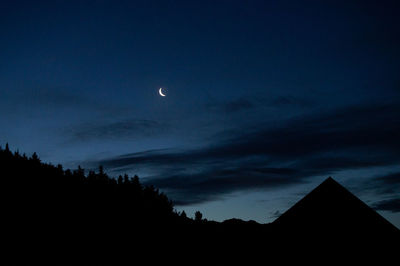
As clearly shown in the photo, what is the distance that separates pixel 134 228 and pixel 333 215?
299 feet

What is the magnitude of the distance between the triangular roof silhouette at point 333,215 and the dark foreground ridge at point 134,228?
0.11 ft

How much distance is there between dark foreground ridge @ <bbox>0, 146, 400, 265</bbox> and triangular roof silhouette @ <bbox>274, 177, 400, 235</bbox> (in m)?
0.03

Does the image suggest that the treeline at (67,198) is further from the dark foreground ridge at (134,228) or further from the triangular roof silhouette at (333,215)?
the triangular roof silhouette at (333,215)

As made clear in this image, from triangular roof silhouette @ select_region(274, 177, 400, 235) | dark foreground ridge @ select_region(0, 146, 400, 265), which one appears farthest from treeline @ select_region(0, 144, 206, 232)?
triangular roof silhouette @ select_region(274, 177, 400, 235)

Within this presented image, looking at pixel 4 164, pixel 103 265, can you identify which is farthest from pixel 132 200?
pixel 103 265

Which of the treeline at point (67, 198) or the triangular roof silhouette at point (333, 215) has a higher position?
the treeline at point (67, 198)

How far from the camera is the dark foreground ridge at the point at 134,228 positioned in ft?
48.6

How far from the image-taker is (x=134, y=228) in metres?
102

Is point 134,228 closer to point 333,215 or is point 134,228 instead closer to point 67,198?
point 67,198

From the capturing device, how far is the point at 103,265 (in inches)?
2864

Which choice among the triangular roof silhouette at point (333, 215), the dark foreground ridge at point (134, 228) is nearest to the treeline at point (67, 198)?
the dark foreground ridge at point (134, 228)

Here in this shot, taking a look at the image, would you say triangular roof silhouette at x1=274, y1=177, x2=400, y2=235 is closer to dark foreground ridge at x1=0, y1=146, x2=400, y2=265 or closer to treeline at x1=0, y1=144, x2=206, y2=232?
dark foreground ridge at x1=0, y1=146, x2=400, y2=265

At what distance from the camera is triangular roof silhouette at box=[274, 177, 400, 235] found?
14.9m

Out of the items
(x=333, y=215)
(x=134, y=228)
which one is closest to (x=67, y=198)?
(x=134, y=228)
